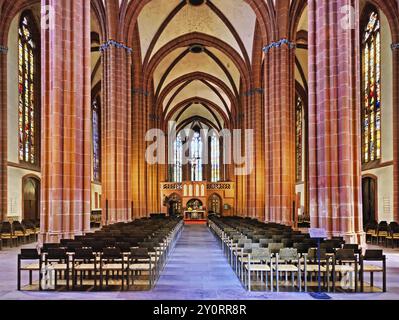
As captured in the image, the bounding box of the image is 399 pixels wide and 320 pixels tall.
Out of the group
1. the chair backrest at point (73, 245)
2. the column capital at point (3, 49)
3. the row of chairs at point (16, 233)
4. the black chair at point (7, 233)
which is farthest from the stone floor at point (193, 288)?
the column capital at point (3, 49)

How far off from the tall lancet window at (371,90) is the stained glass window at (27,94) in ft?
74.2

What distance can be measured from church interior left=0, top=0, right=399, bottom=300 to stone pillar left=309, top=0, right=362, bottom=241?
48 mm

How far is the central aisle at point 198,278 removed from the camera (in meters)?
8.76

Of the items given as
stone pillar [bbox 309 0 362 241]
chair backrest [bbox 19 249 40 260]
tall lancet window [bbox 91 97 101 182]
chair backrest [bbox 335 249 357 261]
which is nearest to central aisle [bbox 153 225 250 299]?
chair backrest [bbox 335 249 357 261]

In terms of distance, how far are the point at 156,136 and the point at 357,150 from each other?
32997 mm

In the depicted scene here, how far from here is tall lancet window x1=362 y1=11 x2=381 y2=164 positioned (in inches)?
978

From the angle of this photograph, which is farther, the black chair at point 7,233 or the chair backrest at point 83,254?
the black chair at point 7,233

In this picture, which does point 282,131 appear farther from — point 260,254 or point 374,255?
point 260,254

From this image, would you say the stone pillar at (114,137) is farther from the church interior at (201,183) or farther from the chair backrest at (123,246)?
the chair backrest at (123,246)

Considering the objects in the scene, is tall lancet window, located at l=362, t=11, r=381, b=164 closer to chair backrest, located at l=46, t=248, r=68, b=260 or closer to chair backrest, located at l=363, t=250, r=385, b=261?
chair backrest, located at l=363, t=250, r=385, b=261

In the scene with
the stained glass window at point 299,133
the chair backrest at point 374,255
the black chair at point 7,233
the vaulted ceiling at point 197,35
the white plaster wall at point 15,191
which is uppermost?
the vaulted ceiling at point 197,35

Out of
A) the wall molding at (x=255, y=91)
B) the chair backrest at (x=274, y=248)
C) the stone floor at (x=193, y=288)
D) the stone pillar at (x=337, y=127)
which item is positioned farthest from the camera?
the wall molding at (x=255, y=91)

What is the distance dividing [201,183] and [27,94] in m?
22.2

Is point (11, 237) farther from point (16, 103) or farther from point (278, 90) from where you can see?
point (278, 90)
